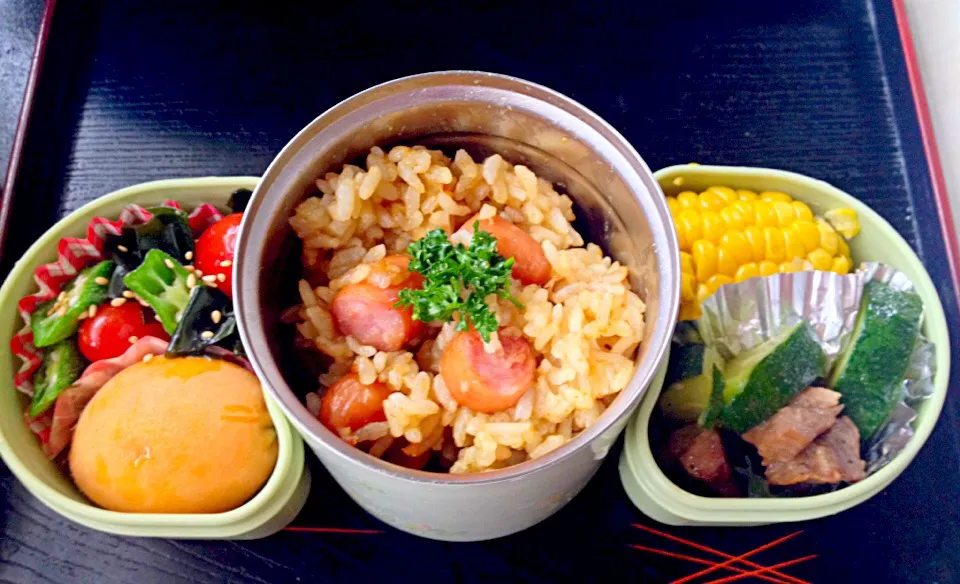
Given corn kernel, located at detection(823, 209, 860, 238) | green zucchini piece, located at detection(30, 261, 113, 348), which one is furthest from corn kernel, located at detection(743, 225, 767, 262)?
green zucchini piece, located at detection(30, 261, 113, 348)

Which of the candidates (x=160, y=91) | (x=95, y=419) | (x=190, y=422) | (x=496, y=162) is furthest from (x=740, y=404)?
(x=160, y=91)

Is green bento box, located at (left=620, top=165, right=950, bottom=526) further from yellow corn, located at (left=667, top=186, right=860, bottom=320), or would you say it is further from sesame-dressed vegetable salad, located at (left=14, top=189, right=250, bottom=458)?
sesame-dressed vegetable salad, located at (left=14, top=189, right=250, bottom=458)

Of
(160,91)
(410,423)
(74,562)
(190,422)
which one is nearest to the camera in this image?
(410,423)

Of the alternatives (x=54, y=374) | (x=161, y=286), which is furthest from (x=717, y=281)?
(x=54, y=374)

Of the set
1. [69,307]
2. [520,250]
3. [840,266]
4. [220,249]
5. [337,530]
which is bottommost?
[337,530]

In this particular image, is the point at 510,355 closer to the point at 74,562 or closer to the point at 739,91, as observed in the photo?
the point at 74,562

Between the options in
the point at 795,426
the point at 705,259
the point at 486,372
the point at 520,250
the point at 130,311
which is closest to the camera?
the point at 486,372

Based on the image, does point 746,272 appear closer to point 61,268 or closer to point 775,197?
point 775,197
